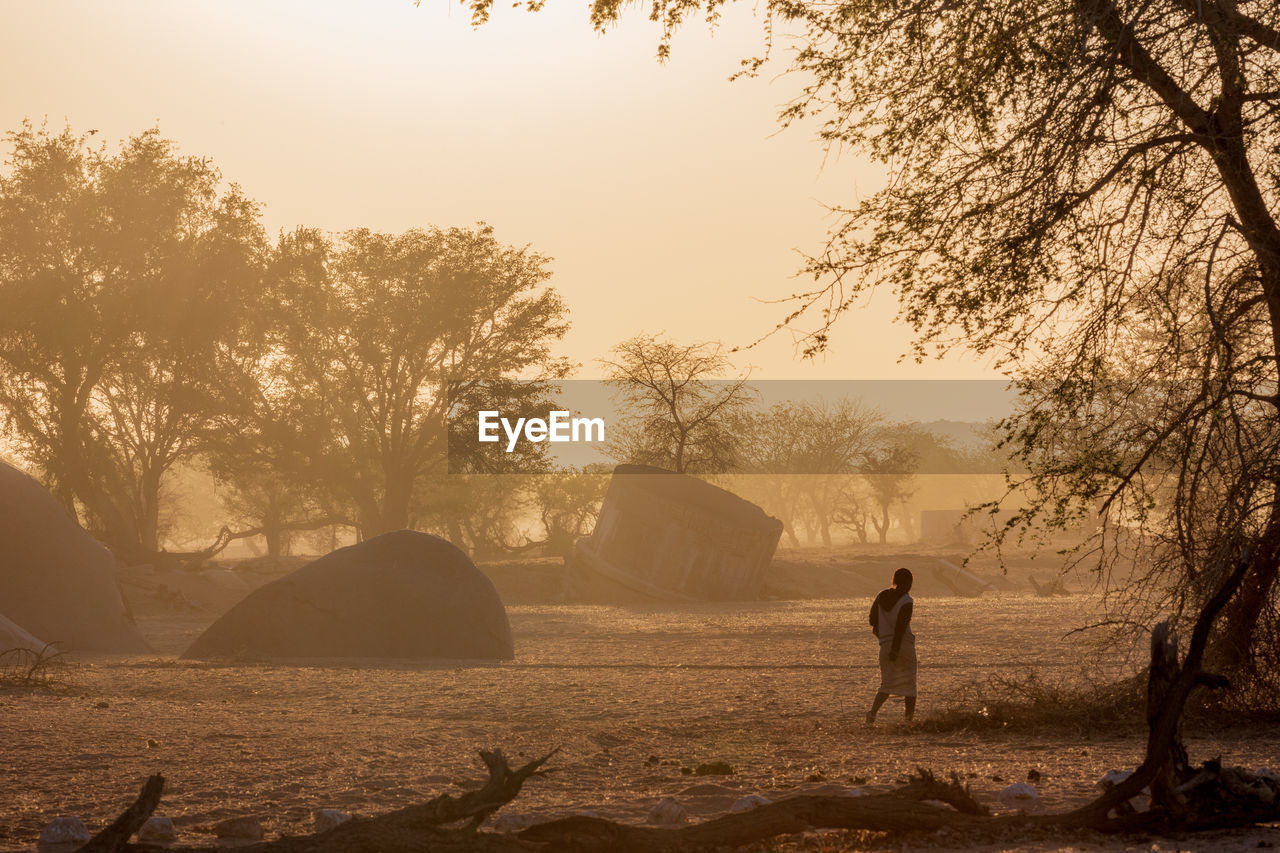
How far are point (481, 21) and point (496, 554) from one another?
4190cm

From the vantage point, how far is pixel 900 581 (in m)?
11.2

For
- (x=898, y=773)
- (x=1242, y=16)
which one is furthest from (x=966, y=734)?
(x=1242, y=16)

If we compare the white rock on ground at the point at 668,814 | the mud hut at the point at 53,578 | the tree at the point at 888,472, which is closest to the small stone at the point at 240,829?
the white rock on ground at the point at 668,814

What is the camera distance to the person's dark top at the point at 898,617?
10.8 metres

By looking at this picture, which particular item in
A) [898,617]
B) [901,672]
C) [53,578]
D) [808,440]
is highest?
[808,440]

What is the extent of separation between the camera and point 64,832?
581 cm

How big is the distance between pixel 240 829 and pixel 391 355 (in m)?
37.7

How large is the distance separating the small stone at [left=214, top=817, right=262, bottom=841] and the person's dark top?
5914mm

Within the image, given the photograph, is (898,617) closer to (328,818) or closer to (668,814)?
(668,814)

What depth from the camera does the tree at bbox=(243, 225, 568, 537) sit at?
4256cm

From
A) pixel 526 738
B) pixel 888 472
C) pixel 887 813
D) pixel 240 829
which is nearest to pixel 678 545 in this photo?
pixel 526 738

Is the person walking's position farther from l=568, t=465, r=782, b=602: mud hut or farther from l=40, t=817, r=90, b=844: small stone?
l=568, t=465, r=782, b=602: mud hut

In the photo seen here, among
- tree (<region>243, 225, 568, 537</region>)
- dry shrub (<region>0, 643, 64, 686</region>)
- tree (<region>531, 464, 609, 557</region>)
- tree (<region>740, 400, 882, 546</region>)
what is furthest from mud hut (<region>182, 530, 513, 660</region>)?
tree (<region>740, 400, 882, 546</region>)

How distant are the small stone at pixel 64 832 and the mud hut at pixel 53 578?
12.7m
